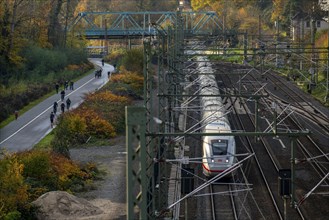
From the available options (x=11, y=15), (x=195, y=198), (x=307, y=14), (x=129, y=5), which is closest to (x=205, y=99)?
(x=195, y=198)

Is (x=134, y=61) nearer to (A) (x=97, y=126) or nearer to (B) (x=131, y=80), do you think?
(B) (x=131, y=80)

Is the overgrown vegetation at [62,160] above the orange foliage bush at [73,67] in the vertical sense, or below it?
below

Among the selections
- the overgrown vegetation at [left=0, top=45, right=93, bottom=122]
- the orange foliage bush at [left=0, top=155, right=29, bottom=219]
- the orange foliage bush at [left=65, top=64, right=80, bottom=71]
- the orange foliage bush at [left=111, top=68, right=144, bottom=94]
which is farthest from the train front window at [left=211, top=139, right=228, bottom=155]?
the orange foliage bush at [left=65, top=64, right=80, bottom=71]

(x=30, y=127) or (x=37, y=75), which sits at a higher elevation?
(x=37, y=75)

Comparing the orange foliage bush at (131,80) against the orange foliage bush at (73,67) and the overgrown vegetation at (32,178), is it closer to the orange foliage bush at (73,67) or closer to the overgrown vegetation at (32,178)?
the orange foliage bush at (73,67)

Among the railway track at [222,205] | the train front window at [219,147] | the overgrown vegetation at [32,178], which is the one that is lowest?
the railway track at [222,205]

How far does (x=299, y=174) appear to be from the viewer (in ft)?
86.2

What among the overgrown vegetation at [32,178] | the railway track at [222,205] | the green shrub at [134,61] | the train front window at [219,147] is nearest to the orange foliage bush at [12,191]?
the overgrown vegetation at [32,178]

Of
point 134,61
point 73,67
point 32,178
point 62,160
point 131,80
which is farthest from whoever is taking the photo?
point 73,67

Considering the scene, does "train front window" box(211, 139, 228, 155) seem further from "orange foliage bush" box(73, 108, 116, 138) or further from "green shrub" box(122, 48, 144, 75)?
"green shrub" box(122, 48, 144, 75)

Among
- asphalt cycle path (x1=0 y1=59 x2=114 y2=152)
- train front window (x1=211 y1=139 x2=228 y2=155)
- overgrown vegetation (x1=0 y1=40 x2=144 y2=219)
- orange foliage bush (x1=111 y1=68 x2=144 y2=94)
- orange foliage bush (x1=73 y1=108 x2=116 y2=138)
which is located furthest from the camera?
orange foliage bush (x1=111 y1=68 x2=144 y2=94)

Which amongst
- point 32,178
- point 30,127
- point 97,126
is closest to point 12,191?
point 32,178

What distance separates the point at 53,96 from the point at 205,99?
2118cm

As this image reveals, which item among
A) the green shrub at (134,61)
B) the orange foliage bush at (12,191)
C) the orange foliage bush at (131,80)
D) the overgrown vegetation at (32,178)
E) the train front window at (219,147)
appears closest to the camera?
the orange foliage bush at (12,191)
